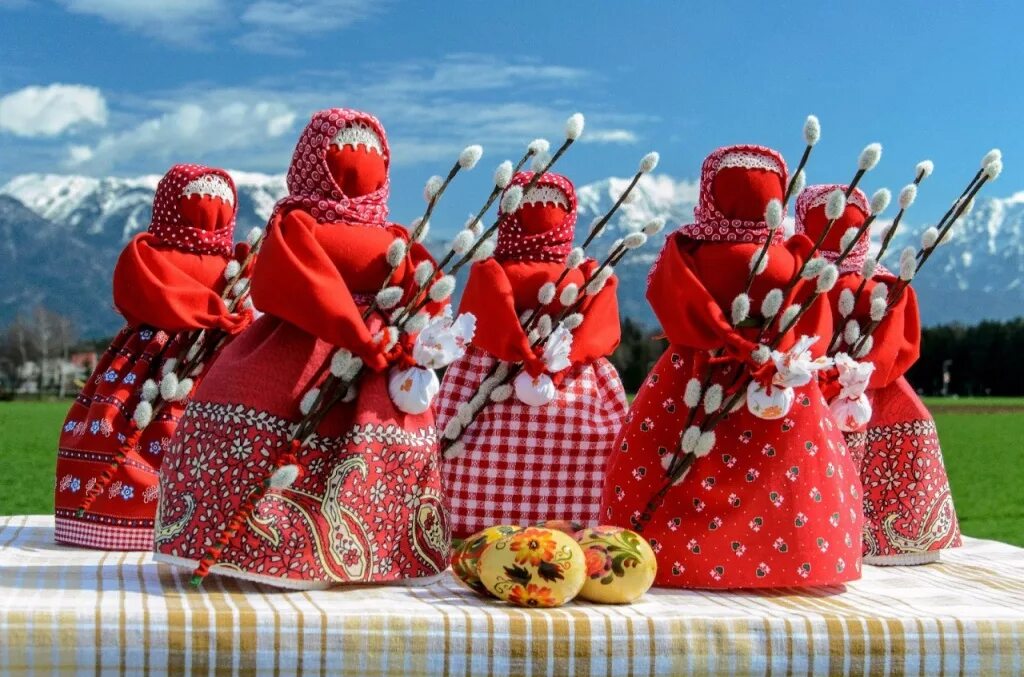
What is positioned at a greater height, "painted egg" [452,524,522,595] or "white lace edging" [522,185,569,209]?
"white lace edging" [522,185,569,209]

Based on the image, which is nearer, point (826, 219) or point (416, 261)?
point (416, 261)

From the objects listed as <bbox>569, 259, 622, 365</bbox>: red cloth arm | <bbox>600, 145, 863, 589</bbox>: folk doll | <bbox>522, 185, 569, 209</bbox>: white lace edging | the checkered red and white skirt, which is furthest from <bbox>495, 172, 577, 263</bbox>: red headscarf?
<bbox>600, 145, 863, 589</bbox>: folk doll

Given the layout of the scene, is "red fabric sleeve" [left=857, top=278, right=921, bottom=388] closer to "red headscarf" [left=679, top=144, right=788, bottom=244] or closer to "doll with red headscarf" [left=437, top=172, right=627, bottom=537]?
"red headscarf" [left=679, top=144, right=788, bottom=244]

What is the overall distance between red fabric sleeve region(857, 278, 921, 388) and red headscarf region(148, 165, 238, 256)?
2491 mm

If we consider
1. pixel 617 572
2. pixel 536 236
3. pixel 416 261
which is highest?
pixel 536 236

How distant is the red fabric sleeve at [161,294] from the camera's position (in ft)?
15.1

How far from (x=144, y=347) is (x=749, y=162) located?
2.38m

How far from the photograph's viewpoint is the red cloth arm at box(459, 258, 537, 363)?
4.49 metres

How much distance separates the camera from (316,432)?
12.0ft

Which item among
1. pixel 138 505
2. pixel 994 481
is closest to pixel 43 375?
pixel 994 481

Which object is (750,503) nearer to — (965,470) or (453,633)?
(453,633)

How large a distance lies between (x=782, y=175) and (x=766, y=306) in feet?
1.68

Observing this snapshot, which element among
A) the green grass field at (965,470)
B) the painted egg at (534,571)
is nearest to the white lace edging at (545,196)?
the painted egg at (534,571)

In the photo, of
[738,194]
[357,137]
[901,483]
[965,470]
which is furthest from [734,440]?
[965,470]
